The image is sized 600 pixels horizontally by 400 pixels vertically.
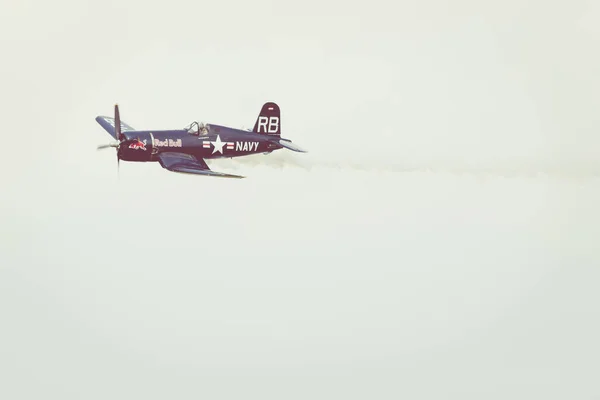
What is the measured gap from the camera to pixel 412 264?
6294 inches

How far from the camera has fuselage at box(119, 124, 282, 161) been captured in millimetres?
61906

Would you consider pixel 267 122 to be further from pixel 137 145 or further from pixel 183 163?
pixel 137 145

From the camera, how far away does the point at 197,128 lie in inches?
2482

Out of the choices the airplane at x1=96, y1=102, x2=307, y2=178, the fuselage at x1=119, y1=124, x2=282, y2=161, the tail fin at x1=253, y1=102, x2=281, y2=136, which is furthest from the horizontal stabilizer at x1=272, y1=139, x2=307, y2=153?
the tail fin at x1=253, y1=102, x2=281, y2=136

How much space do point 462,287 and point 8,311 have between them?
217ft

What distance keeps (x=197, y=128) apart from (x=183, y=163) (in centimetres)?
212

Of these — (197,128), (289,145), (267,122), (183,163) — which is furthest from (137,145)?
(289,145)

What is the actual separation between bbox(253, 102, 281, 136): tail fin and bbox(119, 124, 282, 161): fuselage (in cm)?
33

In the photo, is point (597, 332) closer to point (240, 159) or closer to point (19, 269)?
point (19, 269)

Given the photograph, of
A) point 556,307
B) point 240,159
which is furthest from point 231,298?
point 240,159

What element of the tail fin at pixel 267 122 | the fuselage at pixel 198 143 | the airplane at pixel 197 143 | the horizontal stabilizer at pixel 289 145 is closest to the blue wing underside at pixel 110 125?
the airplane at pixel 197 143

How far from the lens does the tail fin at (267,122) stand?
65000 mm

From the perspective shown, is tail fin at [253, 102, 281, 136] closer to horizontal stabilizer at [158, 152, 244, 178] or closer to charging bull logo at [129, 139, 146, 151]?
horizontal stabilizer at [158, 152, 244, 178]

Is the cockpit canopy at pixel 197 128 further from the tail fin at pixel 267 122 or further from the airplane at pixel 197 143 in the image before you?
the tail fin at pixel 267 122
